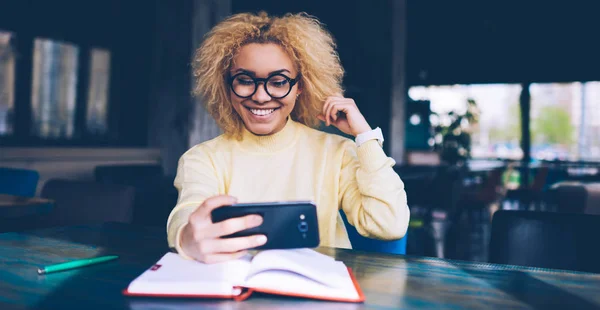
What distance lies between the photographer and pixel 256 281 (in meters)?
0.87

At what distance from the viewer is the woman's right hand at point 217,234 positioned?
3.01 feet

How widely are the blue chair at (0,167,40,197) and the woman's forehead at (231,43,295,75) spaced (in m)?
1.89

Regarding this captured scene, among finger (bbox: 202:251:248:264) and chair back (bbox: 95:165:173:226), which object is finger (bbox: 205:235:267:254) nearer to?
finger (bbox: 202:251:248:264)

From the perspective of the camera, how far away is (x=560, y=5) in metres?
8.62

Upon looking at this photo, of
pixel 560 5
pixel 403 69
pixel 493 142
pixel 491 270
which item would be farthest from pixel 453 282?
pixel 493 142

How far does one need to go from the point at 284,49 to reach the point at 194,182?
1.50 ft

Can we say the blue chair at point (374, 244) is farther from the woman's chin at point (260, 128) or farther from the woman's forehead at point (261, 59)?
the woman's forehead at point (261, 59)

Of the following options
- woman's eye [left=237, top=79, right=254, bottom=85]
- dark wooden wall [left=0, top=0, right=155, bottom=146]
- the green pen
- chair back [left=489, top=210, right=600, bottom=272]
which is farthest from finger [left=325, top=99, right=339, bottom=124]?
dark wooden wall [left=0, top=0, right=155, bottom=146]

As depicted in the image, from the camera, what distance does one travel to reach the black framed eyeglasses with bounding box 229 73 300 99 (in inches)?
52.8

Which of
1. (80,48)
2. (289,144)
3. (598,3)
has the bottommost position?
(289,144)

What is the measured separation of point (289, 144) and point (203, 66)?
358mm

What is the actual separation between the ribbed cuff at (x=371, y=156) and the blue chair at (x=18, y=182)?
7.05ft

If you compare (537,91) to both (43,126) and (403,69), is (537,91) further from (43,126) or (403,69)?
(43,126)

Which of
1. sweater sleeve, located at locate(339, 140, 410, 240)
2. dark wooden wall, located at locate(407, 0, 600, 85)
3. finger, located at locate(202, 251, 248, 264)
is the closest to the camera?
finger, located at locate(202, 251, 248, 264)
